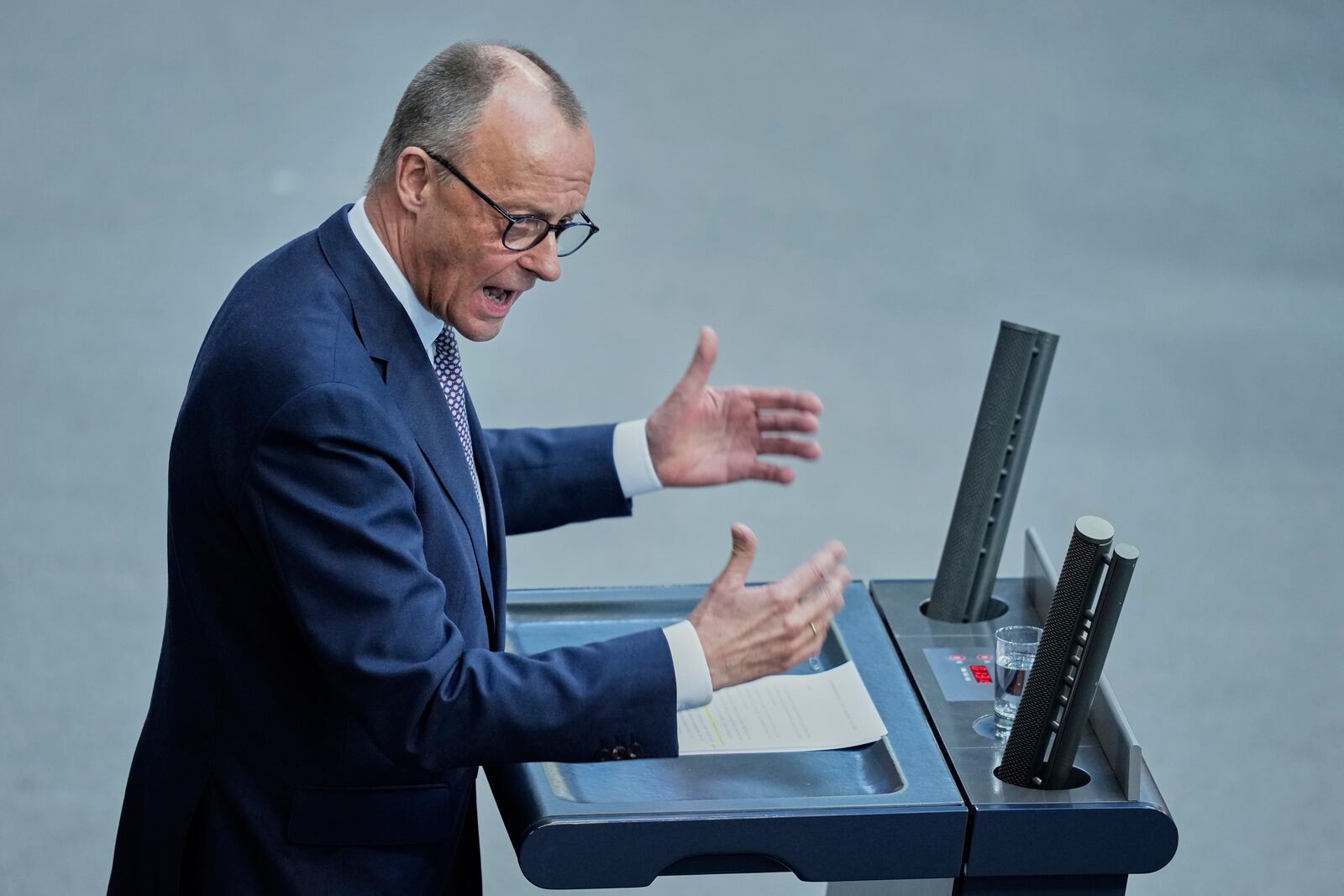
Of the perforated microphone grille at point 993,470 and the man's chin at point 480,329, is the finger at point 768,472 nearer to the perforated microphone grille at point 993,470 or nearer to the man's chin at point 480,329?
the perforated microphone grille at point 993,470

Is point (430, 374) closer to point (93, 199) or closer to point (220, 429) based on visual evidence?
point (220, 429)

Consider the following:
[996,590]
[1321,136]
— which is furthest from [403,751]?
[1321,136]

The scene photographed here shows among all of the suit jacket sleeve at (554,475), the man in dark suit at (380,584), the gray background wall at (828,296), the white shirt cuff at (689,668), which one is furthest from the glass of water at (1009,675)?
the gray background wall at (828,296)

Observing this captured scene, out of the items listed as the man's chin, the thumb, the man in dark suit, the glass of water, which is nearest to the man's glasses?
the man in dark suit

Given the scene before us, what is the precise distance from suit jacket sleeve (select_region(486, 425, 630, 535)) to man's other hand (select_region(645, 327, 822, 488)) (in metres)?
0.08

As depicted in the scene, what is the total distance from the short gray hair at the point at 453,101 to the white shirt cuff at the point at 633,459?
1.90ft

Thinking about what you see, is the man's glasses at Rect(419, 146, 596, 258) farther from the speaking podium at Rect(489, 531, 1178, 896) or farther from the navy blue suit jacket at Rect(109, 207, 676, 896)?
the speaking podium at Rect(489, 531, 1178, 896)

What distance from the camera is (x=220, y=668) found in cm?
205

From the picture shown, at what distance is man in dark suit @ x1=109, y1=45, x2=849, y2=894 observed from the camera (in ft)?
6.18

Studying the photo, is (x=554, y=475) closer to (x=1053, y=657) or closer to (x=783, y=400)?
(x=783, y=400)

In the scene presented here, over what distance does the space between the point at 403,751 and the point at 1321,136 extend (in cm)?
643

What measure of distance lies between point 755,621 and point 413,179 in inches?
A: 26.4

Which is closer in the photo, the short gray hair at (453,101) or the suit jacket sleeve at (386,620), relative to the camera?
the suit jacket sleeve at (386,620)

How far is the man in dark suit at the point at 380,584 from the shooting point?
74.2 inches
